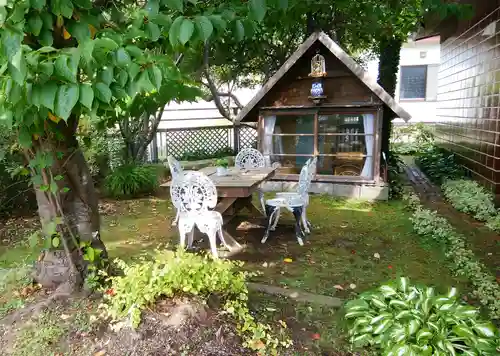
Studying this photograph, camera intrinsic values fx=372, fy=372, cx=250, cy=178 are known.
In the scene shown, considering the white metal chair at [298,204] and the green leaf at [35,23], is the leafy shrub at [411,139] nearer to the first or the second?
the white metal chair at [298,204]

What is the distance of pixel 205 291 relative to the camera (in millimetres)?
2615

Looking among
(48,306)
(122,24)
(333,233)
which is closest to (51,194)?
(48,306)

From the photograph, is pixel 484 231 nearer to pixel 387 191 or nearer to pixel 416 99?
pixel 387 191

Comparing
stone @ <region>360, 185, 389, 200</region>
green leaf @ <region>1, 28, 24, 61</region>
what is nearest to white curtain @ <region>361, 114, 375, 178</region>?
stone @ <region>360, 185, 389, 200</region>

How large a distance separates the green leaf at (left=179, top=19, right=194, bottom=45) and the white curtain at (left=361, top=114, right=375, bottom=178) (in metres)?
6.28

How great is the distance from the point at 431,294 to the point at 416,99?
1719cm

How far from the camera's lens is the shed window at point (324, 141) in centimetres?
759

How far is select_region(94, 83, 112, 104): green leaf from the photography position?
164 cm

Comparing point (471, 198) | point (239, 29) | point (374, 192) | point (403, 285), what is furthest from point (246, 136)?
point (239, 29)

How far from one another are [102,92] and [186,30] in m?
0.47

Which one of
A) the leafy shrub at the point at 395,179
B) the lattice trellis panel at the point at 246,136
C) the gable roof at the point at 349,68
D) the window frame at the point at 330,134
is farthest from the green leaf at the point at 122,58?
the lattice trellis panel at the point at 246,136

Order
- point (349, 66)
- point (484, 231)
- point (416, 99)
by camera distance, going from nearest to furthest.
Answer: point (484, 231)
point (349, 66)
point (416, 99)

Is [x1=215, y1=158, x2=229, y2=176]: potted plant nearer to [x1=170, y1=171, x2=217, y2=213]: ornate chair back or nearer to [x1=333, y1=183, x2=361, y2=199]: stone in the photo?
[x1=170, y1=171, x2=217, y2=213]: ornate chair back

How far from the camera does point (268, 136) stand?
8297 millimetres
